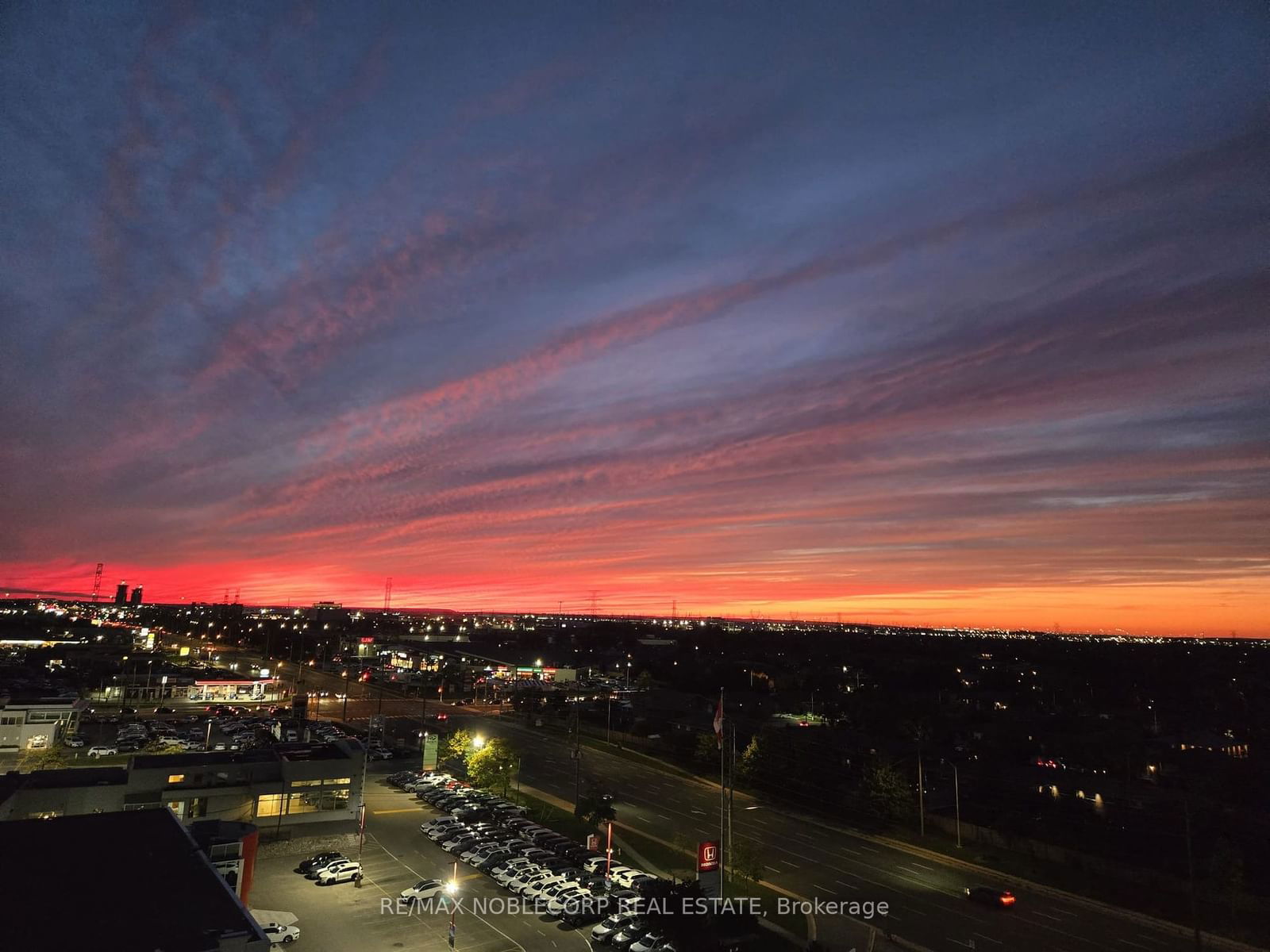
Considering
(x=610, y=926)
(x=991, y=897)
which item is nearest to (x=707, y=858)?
→ (x=610, y=926)

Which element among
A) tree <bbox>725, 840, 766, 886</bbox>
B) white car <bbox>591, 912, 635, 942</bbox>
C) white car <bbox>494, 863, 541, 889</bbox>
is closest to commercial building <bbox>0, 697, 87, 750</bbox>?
white car <bbox>494, 863, 541, 889</bbox>

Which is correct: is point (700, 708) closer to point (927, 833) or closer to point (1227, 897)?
point (927, 833)

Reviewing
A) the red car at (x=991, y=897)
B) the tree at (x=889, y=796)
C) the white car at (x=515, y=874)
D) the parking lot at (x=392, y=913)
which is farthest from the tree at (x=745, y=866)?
the tree at (x=889, y=796)

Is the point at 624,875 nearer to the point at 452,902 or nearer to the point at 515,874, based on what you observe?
the point at 515,874

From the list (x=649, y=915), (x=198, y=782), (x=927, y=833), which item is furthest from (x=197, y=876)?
(x=927, y=833)

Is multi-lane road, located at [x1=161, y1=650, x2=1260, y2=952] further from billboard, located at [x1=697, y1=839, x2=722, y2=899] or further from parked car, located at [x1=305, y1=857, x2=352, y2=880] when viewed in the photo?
parked car, located at [x1=305, y1=857, x2=352, y2=880]

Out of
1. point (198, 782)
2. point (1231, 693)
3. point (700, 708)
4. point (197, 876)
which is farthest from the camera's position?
point (1231, 693)
